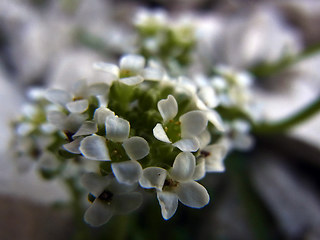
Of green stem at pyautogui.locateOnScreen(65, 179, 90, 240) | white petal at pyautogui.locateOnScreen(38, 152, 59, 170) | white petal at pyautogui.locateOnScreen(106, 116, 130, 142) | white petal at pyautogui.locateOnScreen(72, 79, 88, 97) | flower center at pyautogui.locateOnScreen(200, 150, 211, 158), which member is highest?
white petal at pyautogui.locateOnScreen(106, 116, 130, 142)

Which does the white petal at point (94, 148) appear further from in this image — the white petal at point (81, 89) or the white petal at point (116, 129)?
the white petal at point (81, 89)

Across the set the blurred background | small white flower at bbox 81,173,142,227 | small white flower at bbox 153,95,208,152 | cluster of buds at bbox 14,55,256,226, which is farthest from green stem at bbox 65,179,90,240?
small white flower at bbox 153,95,208,152

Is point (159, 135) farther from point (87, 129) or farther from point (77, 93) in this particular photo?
point (77, 93)

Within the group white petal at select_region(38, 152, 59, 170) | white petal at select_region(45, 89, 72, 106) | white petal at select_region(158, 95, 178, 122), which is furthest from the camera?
white petal at select_region(38, 152, 59, 170)

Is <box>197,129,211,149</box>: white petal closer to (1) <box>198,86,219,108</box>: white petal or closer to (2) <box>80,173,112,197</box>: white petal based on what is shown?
Answer: (1) <box>198,86,219,108</box>: white petal

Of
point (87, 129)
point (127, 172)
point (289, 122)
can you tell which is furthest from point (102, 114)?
point (289, 122)

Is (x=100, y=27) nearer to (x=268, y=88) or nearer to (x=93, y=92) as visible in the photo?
(x=268, y=88)
